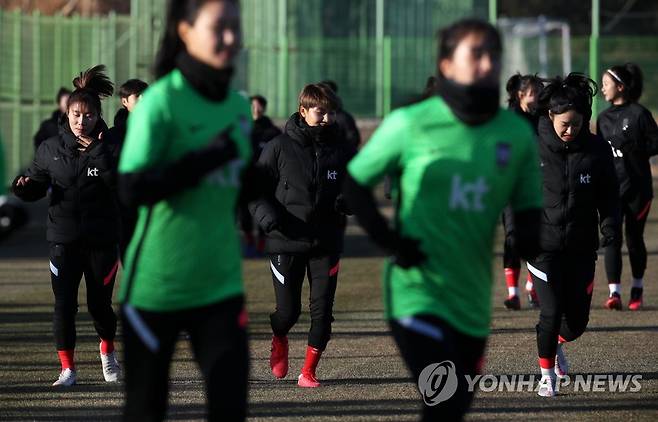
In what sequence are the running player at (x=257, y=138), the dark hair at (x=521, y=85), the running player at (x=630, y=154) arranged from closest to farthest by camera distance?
the dark hair at (x=521, y=85) → the running player at (x=630, y=154) → the running player at (x=257, y=138)

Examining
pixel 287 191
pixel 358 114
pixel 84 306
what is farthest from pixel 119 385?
pixel 358 114

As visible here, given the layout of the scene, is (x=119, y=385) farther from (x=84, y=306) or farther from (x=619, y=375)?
(x=84, y=306)

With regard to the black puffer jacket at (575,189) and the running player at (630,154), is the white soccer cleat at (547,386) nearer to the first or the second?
the black puffer jacket at (575,189)

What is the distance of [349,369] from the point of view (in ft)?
32.0

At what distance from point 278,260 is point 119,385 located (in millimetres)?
1314

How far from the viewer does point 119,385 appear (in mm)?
9180

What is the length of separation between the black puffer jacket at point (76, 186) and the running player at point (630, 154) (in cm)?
532

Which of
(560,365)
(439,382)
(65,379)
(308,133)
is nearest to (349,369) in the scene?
(560,365)

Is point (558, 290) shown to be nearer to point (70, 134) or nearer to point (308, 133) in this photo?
point (308, 133)

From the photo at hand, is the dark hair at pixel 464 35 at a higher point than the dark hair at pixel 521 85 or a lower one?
higher

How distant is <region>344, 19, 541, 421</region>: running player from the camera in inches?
209

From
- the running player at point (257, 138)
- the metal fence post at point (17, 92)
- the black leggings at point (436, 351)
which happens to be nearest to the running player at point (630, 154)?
the running player at point (257, 138)

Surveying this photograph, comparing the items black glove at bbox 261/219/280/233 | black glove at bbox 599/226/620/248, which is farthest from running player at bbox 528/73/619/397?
black glove at bbox 261/219/280/233

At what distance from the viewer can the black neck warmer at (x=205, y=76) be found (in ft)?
17.3
